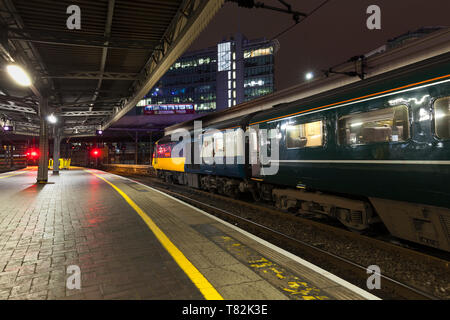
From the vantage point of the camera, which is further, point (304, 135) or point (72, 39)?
point (72, 39)

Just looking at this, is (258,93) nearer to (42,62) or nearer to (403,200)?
(42,62)

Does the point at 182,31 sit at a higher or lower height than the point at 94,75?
lower

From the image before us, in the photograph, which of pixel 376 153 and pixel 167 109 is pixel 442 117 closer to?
pixel 376 153

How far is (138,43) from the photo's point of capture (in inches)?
477

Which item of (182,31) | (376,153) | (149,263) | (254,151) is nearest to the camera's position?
(149,263)

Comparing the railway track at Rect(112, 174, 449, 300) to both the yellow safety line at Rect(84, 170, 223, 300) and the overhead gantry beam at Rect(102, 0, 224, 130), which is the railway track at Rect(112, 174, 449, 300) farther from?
the overhead gantry beam at Rect(102, 0, 224, 130)

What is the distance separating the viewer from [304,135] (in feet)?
24.2

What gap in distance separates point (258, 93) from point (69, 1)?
8130 cm

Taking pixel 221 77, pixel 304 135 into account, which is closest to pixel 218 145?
pixel 304 135

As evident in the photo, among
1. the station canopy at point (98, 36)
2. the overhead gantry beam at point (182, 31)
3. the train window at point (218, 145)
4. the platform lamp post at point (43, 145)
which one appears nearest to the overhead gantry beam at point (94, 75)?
the station canopy at point (98, 36)

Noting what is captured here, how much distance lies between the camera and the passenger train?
179 inches

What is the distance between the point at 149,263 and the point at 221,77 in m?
91.5

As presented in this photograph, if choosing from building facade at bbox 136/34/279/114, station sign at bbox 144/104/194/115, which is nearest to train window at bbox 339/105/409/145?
station sign at bbox 144/104/194/115
